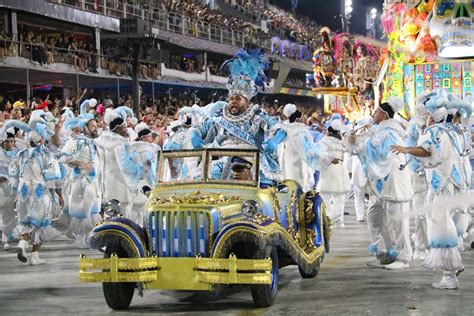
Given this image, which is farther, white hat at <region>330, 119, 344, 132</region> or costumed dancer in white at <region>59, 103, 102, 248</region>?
white hat at <region>330, 119, 344, 132</region>

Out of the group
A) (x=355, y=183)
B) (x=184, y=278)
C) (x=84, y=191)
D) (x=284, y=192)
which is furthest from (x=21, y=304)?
(x=355, y=183)

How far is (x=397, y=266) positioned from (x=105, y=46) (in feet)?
84.2

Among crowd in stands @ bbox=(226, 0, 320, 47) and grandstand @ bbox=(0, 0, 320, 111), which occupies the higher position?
crowd in stands @ bbox=(226, 0, 320, 47)

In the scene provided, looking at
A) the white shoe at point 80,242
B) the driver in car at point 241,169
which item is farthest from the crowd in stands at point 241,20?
the driver in car at point 241,169

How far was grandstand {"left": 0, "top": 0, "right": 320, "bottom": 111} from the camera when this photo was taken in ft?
96.0

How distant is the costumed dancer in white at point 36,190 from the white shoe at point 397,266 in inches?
185

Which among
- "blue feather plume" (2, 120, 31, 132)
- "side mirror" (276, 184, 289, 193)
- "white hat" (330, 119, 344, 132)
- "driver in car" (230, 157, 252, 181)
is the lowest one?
"side mirror" (276, 184, 289, 193)

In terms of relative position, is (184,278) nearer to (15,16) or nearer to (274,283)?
(274,283)

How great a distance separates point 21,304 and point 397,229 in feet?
15.8

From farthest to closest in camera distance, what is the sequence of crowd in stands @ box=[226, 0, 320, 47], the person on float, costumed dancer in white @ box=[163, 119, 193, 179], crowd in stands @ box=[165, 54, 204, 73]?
crowd in stands @ box=[226, 0, 320, 47]
crowd in stands @ box=[165, 54, 204, 73]
the person on float
costumed dancer in white @ box=[163, 119, 193, 179]

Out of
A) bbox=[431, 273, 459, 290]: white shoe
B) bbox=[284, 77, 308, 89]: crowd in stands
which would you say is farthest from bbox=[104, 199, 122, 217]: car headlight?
bbox=[284, 77, 308, 89]: crowd in stands

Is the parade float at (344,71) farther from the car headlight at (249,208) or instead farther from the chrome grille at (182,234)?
the chrome grille at (182,234)

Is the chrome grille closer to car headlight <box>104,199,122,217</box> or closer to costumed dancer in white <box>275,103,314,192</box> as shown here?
car headlight <box>104,199,122,217</box>

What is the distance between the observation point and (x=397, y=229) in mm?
12641
